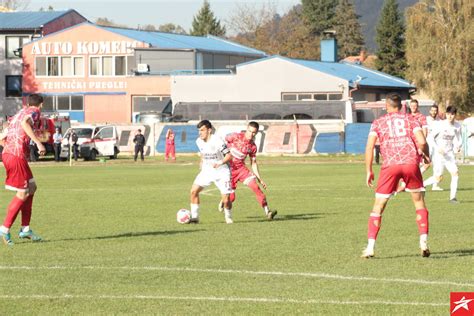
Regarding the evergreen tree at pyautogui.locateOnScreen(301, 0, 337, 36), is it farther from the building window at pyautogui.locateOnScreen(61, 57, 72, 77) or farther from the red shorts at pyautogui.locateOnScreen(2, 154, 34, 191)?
the red shorts at pyautogui.locateOnScreen(2, 154, 34, 191)

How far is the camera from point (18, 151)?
15.9m

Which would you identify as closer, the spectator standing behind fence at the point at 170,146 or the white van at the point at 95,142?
the spectator standing behind fence at the point at 170,146

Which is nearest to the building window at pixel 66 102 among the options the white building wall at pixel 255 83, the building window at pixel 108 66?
the building window at pixel 108 66

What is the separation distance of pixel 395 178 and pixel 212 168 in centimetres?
613

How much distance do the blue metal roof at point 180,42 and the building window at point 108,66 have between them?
7.02 feet

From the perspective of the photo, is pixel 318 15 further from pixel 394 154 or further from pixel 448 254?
pixel 394 154

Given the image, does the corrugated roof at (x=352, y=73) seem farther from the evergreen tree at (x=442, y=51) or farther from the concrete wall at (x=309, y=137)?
the concrete wall at (x=309, y=137)

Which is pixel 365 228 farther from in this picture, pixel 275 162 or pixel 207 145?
pixel 275 162

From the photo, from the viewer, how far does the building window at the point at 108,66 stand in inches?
3403

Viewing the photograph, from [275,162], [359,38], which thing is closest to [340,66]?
[275,162]

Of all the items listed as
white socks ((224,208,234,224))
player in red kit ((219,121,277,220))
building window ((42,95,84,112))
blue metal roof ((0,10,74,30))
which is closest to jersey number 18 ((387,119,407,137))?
white socks ((224,208,234,224))

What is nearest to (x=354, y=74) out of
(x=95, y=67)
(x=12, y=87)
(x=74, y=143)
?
(x=95, y=67)

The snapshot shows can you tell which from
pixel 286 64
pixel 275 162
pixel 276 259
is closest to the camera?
pixel 276 259

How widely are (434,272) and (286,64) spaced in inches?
2554
